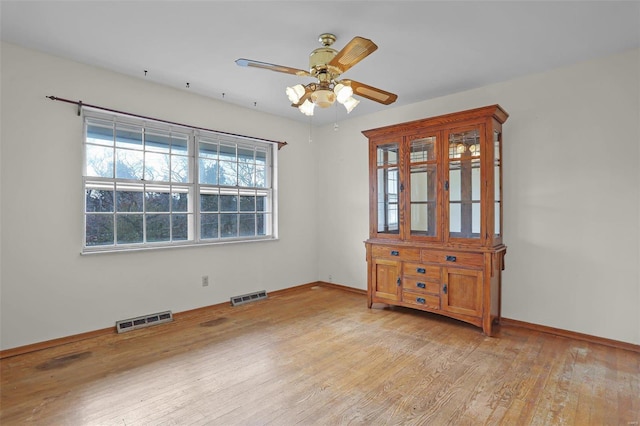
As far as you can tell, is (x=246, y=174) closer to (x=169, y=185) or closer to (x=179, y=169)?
(x=179, y=169)

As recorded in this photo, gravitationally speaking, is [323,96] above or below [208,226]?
above

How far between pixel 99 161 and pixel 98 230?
68 cm

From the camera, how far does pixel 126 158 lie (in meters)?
3.45

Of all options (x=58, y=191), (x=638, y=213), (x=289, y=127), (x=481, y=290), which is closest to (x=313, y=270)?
(x=289, y=127)

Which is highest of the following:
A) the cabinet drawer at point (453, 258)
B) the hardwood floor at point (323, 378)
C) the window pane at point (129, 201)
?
the window pane at point (129, 201)

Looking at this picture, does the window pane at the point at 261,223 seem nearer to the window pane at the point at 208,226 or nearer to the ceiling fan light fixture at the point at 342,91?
the window pane at the point at 208,226

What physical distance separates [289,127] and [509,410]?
4.13 metres

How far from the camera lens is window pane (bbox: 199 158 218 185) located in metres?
4.01

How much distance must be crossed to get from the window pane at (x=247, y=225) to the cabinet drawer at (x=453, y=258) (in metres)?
2.28

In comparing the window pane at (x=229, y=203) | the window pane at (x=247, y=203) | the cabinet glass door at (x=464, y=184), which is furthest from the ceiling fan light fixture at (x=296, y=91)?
the window pane at (x=247, y=203)

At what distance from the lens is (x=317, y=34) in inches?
99.6

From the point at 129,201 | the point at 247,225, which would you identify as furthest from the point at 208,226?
the point at 129,201

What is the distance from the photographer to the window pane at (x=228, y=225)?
4207mm

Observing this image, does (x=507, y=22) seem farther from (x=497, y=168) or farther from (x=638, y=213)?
(x=638, y=213)
